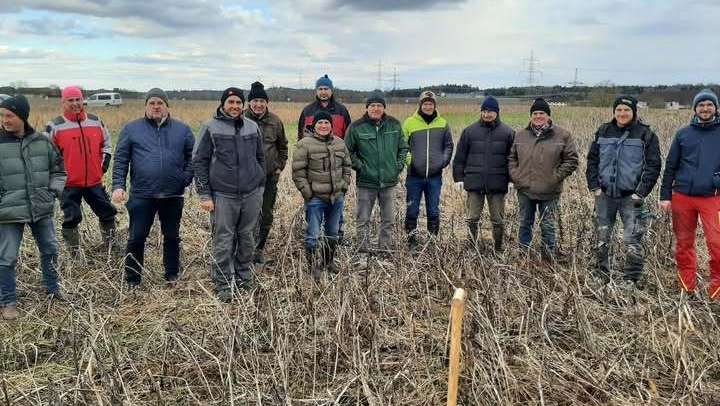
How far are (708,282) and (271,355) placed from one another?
13.2 ft

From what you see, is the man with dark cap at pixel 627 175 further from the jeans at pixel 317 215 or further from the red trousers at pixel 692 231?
the jeans at pixel 317 215

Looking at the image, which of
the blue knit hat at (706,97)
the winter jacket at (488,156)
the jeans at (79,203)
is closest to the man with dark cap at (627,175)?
the blue knit hat at (706,97)

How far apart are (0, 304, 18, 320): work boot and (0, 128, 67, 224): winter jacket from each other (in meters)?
0.69

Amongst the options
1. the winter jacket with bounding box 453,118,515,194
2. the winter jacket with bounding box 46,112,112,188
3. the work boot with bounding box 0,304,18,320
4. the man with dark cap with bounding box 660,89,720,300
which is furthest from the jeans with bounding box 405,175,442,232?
the work boot with bounding box 0,304,18,320

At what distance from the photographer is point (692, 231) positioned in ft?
Answer: 15.6

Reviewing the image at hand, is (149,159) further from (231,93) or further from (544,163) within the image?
(544,163)

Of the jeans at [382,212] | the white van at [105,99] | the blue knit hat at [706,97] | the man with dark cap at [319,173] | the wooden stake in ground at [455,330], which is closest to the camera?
the wooden stake in ground at [455,330]

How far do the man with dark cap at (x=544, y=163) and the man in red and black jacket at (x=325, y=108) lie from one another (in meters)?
1.90

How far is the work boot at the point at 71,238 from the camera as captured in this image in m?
5.55

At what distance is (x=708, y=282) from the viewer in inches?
195

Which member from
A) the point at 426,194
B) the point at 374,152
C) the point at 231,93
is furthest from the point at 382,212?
the point at 231,93

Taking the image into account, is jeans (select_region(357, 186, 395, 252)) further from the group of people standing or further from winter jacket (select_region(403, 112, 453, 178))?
winter jacket (select_region(403, 112, 453, 178))

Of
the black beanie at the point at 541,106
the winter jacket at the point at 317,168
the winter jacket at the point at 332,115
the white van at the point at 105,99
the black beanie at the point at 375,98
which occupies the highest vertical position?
the white van at the point at 105,99

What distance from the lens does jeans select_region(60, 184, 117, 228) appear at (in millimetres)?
5441
